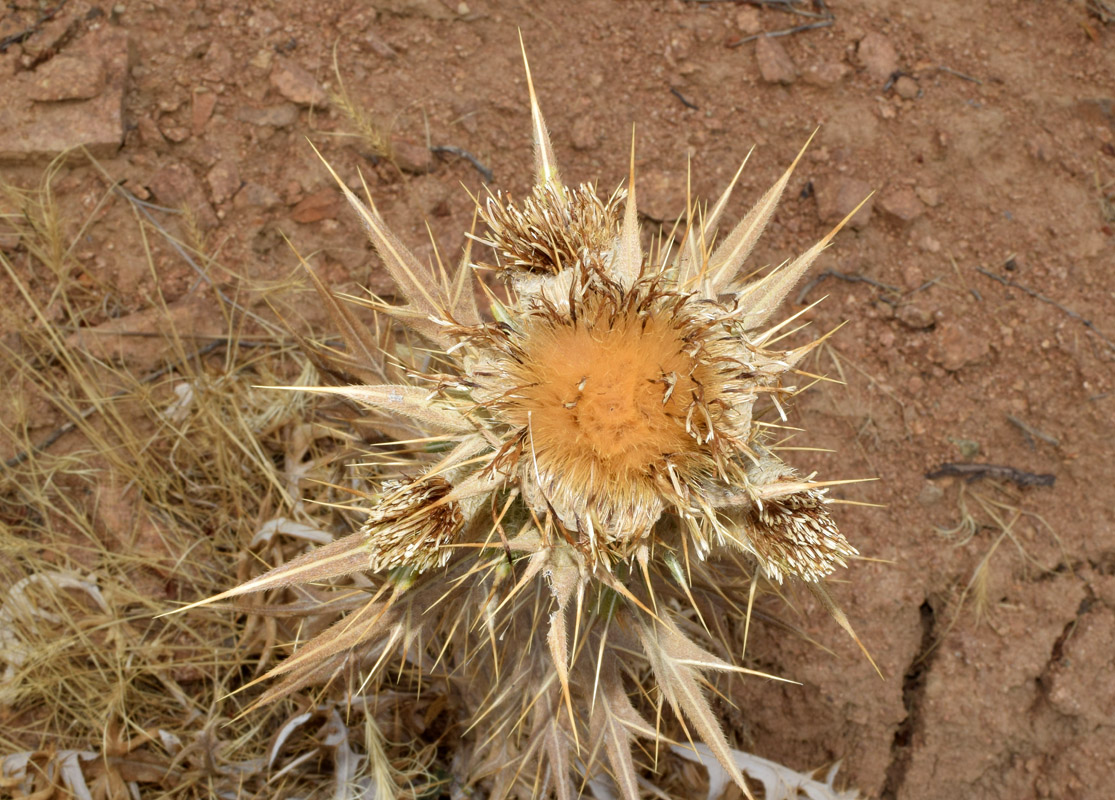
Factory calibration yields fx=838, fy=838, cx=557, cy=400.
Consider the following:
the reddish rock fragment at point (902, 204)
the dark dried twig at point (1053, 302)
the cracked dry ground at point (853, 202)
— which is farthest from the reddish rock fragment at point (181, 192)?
the dark dried twig at point (1053, 302)

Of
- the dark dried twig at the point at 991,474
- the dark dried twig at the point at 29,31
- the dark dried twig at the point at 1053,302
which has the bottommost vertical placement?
the dark dried twig at the point at 991,474

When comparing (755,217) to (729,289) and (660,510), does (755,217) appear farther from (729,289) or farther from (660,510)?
(660,510)

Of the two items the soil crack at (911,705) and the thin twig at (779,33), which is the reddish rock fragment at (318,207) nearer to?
the thin twig at (779,33)

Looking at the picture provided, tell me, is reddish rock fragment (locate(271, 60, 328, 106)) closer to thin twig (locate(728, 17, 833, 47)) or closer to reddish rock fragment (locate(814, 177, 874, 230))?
thin twig (locate(728, 17, 833, 47))

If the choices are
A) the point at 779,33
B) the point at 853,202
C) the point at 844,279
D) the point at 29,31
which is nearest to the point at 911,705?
the point at 844,279

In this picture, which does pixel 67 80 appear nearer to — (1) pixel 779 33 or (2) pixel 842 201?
(1) pixel 779 33

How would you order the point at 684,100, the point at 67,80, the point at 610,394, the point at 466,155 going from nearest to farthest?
the point at 610,394, the point at 67,80, the point at 466,155, the point at 684,100

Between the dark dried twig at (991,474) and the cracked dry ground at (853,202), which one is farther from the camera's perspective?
the dark dried twig at (991,474)
